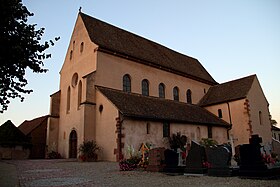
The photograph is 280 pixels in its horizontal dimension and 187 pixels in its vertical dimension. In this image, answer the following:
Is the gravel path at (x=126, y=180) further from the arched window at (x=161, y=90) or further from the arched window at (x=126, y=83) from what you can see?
the arched window at (x=161, y=90)

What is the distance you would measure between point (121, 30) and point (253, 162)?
2410 centimetres

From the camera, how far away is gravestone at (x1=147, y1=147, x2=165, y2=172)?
12.3 meters

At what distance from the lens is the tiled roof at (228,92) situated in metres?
29.2

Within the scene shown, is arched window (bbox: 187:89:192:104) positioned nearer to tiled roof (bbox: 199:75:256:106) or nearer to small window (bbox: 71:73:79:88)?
tiled roof (bbox: 199:75:256:106)

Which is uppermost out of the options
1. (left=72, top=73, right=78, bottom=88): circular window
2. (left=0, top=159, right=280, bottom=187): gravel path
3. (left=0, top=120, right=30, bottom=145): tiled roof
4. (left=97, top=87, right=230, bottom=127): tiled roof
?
(left=72, top=73, right=78, bottom=88): circular window

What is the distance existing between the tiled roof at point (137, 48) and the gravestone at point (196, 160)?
1526 centimetres

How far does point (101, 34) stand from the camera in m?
26.2

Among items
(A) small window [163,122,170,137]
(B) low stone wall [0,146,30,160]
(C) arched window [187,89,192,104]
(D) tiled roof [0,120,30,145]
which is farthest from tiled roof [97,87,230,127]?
(B) low stone wall [0,146,30,160]

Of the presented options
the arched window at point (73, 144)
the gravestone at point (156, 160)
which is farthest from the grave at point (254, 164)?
the arched window at point (73, 144)

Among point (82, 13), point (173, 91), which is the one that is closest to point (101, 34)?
point (82, 13)

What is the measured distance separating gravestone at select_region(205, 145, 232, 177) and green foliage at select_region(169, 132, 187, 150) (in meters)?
11.3

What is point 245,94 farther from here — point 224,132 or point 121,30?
point 121,30

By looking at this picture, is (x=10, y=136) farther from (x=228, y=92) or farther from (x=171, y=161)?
(x=228, y=92)

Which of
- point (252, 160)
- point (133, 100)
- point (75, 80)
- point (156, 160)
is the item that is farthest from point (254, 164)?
point (75, 80)
